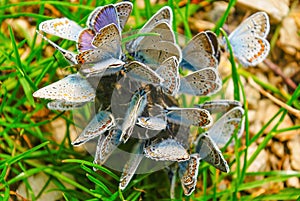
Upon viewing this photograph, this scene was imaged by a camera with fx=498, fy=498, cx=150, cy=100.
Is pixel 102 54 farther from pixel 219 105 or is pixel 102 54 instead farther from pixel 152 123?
pixel 219 105

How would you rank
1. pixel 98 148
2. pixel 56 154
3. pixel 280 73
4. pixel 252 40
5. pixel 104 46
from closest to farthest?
pixel 104 46 → pixel 98 148 → pixel 252 40 → pixel 56 154 → pixel 280 73

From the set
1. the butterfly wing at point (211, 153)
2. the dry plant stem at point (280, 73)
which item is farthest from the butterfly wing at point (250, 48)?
the dry plant stem at point (280, 73)

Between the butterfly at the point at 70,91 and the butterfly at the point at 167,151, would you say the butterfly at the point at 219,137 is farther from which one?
the butterfly at the point at 70,91

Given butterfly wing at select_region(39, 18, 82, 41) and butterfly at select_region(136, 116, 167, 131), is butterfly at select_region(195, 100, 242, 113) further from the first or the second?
butterfly wing at select_region(39, 18, 82, 41)

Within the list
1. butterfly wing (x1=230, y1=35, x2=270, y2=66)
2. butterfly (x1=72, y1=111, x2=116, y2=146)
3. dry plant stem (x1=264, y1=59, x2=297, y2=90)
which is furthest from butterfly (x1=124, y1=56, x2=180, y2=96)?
dry plant stem (x1=264, y1=59, x2=297, y2=90)

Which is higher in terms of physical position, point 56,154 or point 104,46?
point 104,46

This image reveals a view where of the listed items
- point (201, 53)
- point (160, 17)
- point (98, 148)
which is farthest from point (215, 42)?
point (98, 148)
